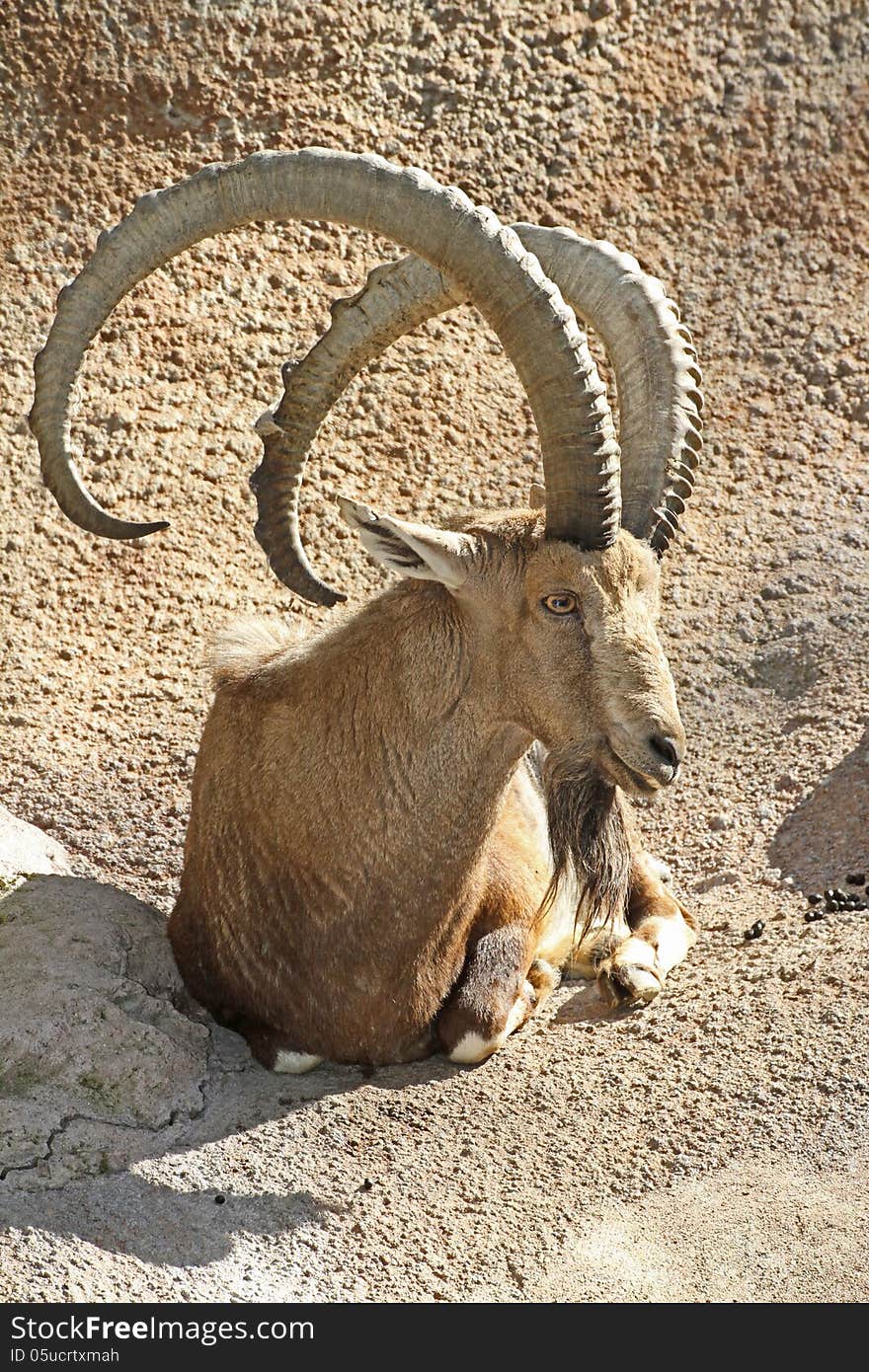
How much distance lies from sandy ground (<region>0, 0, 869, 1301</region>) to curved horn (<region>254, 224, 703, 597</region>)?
219 centimetres

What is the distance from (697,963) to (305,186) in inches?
155

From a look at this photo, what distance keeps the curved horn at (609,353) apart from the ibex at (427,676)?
1 centimetres

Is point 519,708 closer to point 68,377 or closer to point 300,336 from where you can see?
point 68,377

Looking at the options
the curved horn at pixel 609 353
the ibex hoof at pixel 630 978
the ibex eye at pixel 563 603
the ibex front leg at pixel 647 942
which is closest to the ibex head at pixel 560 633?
the ibex eye at pixel 563 603

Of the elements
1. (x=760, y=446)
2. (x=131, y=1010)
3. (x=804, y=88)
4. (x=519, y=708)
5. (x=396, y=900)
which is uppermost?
(x=804, y=88)

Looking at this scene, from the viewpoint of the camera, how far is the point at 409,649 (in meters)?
6.09

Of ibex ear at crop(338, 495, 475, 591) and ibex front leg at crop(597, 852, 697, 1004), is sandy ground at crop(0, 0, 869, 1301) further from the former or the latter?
ibex ear at crop(338, 495, 475, 591)

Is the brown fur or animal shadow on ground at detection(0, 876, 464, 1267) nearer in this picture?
animal shadow on ground at detection(0, 876, 464, 1267)

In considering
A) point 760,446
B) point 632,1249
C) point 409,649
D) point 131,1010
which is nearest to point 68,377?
point 409,649

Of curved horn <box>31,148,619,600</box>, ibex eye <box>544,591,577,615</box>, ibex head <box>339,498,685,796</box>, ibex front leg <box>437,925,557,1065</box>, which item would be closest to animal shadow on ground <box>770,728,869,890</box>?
ibex front leg <box>437,925,557,1065</box>

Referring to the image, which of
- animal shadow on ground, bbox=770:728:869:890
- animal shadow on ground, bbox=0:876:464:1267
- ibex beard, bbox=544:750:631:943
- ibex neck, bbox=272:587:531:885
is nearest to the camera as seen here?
animal shadow on ground, bbox=0:876:464:1267

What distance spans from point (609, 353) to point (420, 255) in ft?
3.64

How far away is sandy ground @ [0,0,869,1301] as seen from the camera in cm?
550

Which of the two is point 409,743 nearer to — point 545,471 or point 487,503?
point 545,471
